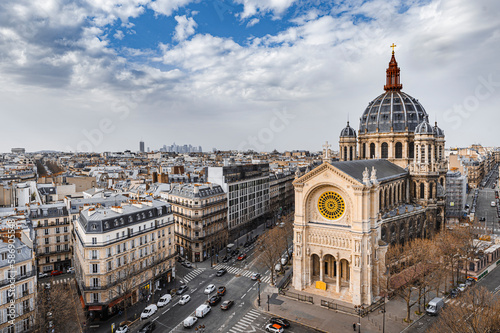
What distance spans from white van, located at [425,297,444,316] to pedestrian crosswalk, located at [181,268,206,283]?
38.0 meters

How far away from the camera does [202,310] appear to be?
1818 inches

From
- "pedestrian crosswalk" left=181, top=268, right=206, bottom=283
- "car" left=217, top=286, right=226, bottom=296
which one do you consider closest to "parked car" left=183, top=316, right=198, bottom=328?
"car" left=217, top=286, right=226, bottom=296

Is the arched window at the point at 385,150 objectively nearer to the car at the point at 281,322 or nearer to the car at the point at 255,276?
the car at the point at 255,276

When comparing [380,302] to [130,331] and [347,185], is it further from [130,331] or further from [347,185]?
[130,331]

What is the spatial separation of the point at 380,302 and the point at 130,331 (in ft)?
116

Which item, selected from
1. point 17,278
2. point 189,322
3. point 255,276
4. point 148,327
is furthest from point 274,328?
point 17,278

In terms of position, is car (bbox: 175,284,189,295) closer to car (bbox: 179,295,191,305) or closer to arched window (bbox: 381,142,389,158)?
car (bbox: 179,295,191,305)

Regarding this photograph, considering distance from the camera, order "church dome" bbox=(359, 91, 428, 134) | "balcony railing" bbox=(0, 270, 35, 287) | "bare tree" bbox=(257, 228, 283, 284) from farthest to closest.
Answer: "church dome" bbox=(359, 91, 428, 134) → "bare tree" bbox=(257, 228, 283, 284) → "balcony railing" bbox=(0, 270, 35, 287)

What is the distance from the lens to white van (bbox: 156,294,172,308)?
49.0m

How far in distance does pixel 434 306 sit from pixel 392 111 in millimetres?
52613

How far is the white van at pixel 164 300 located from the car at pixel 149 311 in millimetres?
1132

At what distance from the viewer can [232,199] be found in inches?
3123

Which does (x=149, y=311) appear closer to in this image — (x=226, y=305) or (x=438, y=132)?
(x=226, y=305)

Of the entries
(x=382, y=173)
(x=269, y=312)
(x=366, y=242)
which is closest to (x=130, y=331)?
(x=269, y=312)
